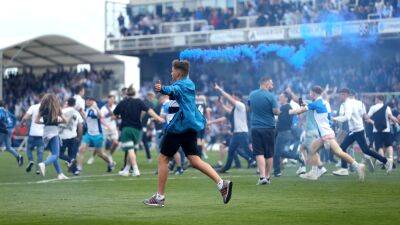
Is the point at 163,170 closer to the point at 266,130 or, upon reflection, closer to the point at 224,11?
the point at 266,130

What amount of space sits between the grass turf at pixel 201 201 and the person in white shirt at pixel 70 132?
1623mm

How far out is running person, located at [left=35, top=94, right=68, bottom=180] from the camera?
2150 centimetres

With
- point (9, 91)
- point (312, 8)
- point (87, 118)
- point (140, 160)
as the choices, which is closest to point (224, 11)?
point (312, 8)

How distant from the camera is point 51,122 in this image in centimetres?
2156

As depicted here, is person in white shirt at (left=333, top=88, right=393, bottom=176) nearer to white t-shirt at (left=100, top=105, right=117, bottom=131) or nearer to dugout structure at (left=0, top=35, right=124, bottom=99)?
white t-shirt at (left=100, top=105, right=117, bottom=131)

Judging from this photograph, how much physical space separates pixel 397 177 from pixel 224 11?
2969 cm

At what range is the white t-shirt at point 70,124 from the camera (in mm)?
23233

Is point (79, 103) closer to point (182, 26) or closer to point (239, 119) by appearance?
point (239, 119)

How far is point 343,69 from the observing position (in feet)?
136

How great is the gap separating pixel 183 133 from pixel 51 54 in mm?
41277

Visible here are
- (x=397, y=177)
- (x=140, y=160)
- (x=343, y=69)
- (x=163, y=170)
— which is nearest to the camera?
(x=163, y=170)

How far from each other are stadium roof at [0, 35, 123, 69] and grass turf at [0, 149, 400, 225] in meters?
29.8

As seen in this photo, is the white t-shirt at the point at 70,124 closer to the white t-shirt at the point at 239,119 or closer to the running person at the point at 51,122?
the running person at the point at 51,122

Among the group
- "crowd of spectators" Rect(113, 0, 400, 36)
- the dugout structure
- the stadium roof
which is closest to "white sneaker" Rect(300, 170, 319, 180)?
"crowd of spectators" Rect(113, 0, 400, 36)
